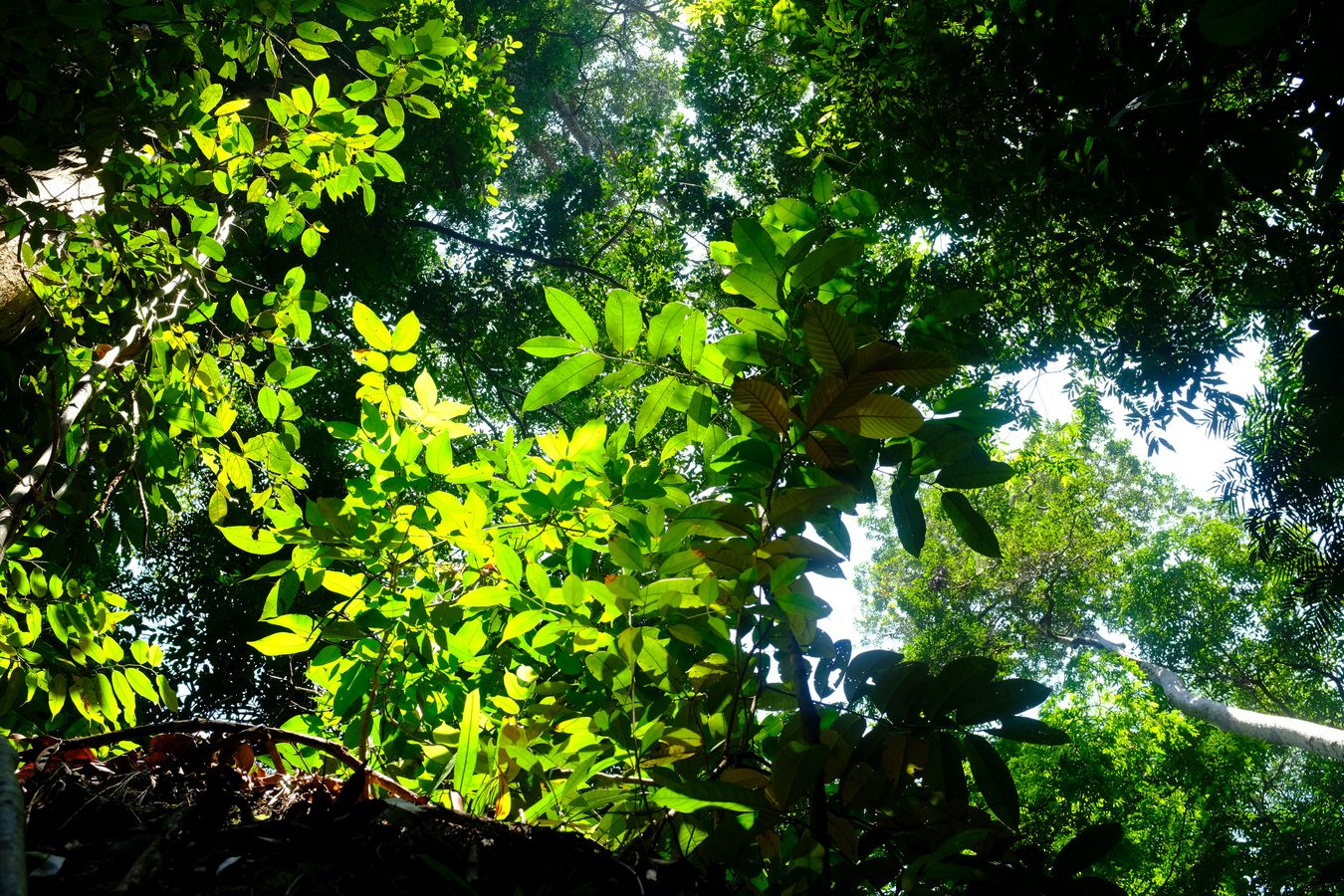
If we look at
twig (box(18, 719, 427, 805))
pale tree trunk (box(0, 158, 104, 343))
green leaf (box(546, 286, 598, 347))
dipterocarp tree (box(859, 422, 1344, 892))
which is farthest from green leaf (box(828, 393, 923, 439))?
dipterocarp tree (box(859, 422, 1344, 892))

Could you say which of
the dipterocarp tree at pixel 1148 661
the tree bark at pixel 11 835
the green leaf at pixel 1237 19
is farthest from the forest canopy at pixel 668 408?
the dipterocarp tree at pixel 1148 661

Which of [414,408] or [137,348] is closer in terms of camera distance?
[414,408]

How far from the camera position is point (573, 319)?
1071mm

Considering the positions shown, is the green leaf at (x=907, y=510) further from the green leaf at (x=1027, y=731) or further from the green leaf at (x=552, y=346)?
the green leaf at (x=552, y=346)

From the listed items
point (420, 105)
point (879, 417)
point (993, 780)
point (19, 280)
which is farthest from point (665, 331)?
point (19, 280)

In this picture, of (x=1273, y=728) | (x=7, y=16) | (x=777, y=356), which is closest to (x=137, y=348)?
(x=7, y=16)

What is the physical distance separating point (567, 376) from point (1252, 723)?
7.76 meters

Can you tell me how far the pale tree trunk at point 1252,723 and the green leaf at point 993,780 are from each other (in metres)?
6.34

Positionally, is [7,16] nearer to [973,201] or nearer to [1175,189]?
[1175,189]

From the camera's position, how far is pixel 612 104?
45.3 feet

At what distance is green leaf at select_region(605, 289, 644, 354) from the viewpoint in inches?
41.2

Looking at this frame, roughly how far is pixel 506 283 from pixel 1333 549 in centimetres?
584

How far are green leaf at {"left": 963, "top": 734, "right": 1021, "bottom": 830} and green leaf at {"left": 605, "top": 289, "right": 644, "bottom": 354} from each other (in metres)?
0.65

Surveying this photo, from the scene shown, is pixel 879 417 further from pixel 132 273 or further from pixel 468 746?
pixel 132 273
